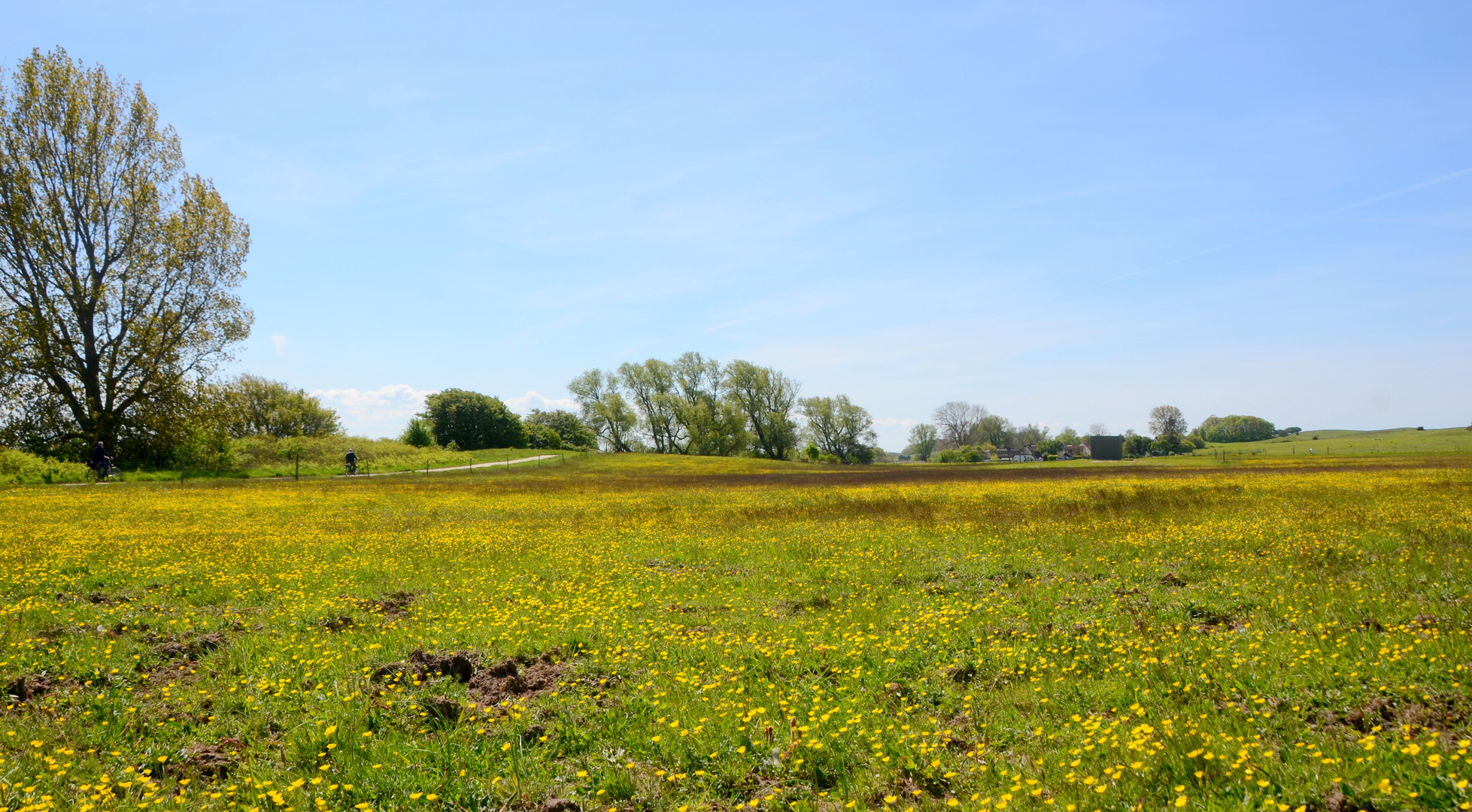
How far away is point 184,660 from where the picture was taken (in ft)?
29.1

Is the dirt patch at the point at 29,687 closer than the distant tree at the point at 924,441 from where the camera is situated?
Yes

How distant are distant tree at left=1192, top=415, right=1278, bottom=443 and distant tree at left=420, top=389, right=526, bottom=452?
545 feet

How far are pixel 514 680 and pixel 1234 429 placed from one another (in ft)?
697

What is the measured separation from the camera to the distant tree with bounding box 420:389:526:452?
101125 mm

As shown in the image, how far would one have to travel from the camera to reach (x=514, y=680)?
8.02 m

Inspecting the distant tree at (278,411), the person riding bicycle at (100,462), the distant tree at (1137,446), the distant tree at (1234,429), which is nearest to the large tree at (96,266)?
the person riding bicycle at (100,462)

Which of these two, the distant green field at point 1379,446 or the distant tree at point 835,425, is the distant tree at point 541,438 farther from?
the distant green field at point 1379,446

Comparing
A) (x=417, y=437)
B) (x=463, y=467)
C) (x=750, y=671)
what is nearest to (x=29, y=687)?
(x=750, y=671)

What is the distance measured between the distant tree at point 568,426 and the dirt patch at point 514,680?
104m

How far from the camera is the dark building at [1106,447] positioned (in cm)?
12325

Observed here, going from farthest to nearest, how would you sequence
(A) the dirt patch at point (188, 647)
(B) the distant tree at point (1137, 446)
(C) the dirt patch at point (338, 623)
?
1. (B) the distant tree at point (1137, 446)
2. (C) the dirt patch at point (338, 623)
3. (A) the dirt patch at point (188, 647)

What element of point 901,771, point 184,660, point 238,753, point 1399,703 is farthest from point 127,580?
point 1399,703

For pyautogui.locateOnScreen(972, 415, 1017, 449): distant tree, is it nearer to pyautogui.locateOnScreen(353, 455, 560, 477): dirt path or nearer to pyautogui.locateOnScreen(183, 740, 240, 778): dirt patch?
pyautogui.locateOnScreen(353, 455, 560, 477): dirt path

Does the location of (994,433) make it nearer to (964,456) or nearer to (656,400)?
(964,456)
